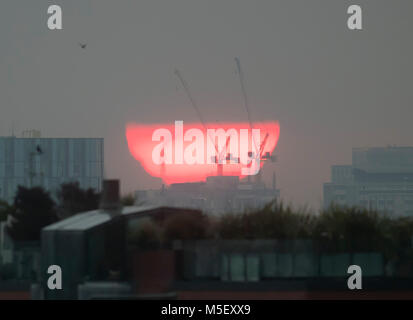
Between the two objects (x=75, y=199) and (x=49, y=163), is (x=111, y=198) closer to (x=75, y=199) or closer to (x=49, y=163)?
(x=75, y=199)

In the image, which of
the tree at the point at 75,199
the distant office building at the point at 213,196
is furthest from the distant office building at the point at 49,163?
the distant office building at the point at 213,196

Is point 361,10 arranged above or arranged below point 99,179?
above


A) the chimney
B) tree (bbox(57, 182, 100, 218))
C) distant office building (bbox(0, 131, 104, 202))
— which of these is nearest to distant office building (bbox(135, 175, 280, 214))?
the chimney

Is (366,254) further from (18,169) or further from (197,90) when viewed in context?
(18,169)

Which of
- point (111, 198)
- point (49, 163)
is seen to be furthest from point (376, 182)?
point (49, 163)

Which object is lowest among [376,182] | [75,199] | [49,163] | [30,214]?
[30,214]

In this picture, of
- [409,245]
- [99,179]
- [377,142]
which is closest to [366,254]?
[409,245]
